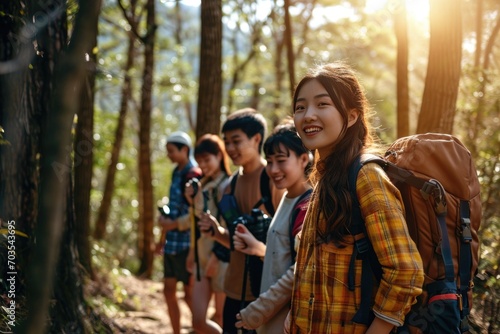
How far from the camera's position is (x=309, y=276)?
2.56 metres

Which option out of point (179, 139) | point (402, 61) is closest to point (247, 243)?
point (179, 139)

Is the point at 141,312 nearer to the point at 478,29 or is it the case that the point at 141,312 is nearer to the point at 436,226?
the point at 436,226

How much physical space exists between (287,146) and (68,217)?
7.89ft

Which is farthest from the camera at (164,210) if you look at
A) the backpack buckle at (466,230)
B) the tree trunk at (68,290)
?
the backpack buckle at (466,230)

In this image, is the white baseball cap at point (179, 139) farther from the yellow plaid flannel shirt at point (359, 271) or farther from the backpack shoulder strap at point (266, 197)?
the yellow plaid flannel shirt at point (359, 271)

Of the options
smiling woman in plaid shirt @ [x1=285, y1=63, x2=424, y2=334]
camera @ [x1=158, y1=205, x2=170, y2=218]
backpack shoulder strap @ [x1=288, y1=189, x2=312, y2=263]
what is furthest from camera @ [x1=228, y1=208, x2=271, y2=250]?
camera @ [x1=158, y1=205, x2=170, y2=218]

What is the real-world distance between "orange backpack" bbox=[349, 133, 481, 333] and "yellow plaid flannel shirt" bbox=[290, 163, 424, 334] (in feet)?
0.22

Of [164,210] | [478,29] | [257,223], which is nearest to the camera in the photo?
[257,223]

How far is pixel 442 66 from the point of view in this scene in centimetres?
544

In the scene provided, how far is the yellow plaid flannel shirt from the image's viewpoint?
7.30 feet

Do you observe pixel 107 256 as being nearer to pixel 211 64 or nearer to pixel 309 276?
pixel 211 64

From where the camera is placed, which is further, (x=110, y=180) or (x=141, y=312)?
(x=110, y=180)

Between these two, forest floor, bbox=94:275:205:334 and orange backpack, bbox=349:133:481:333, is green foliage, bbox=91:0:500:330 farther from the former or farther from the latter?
orange backpack, bbox=349:133:481:333

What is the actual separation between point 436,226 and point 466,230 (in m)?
0.15
